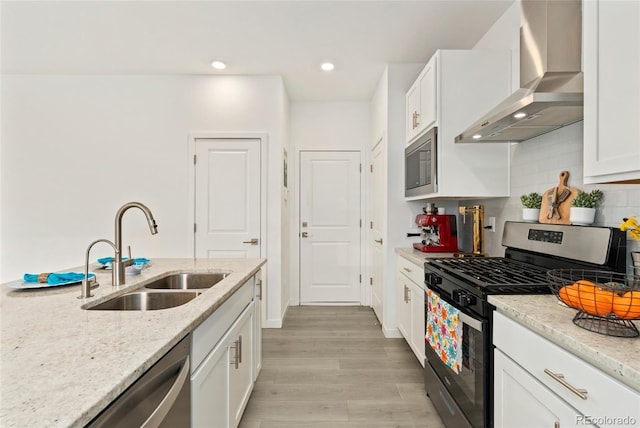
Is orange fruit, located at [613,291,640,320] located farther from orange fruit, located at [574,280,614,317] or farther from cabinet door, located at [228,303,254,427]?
cabinet door, located at [228,303,254,427]

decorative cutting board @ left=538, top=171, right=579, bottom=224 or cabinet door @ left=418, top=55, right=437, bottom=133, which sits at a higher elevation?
cabinet door @ left=418, top=55, right=437, bottom=133

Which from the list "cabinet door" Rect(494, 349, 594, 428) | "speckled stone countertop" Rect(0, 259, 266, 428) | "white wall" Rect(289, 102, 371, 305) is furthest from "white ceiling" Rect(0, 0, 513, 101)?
"cabinet door" Rect(494, 349, 594, 428)

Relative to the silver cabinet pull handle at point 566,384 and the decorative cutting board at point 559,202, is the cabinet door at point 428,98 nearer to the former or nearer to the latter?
the decorative cutting board at point 559,202

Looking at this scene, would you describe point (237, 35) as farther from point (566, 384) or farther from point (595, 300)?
point (566, 384)

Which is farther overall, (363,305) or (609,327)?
(363,305)

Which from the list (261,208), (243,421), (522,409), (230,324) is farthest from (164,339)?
(261,208)

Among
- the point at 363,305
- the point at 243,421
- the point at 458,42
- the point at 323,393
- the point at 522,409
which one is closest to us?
the point at 522,409

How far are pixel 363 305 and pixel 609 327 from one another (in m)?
3.52

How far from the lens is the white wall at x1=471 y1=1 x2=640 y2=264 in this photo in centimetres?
147

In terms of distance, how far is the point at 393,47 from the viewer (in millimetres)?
2949

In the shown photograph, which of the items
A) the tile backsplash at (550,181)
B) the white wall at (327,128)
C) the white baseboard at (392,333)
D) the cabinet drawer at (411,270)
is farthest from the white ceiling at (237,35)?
the white baseboard at (392,333)

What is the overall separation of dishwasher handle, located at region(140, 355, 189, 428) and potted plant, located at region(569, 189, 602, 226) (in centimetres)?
183

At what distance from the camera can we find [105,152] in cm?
359

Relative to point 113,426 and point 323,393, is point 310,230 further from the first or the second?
point 113,426
